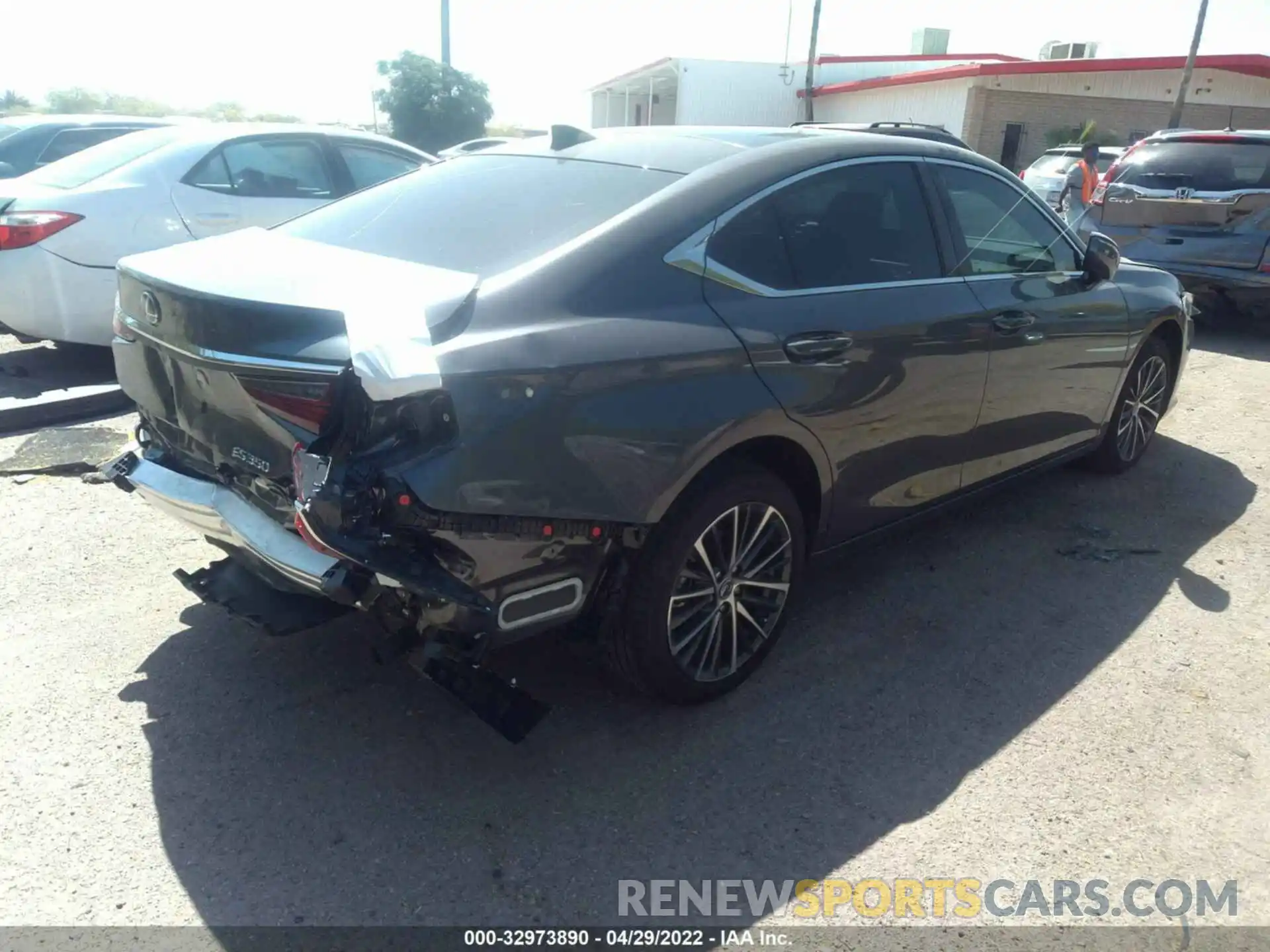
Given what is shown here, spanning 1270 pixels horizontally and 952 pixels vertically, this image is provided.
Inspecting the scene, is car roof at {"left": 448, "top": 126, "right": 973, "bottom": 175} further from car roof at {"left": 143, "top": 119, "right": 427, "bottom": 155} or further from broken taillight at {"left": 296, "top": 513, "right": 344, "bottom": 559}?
car roof at {"left": 143, "top": 119, "right": 427, "bottom": 155}

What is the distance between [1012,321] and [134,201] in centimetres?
554

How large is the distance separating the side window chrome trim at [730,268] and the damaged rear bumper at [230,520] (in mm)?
1314

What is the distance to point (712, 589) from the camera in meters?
3.14

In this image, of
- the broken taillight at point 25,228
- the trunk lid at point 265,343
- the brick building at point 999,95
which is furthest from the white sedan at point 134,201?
the brick building at point 999,95

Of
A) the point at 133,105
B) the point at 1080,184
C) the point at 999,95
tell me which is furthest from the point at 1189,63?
the point at 133,105

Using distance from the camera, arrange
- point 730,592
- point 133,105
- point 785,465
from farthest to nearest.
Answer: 1. point 133,105
2. point 785,465
3. point 730,592

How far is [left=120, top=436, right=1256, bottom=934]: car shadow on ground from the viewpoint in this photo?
257cm

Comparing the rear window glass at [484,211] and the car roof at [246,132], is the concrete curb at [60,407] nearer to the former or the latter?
the car roof at [246,132]

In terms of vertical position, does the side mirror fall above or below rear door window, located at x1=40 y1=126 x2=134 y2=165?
above

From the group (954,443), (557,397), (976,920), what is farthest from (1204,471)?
(557,397)

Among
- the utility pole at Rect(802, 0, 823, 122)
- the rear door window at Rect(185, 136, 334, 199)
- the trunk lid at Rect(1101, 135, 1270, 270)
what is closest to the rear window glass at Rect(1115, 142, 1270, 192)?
the trunk lid at Rect(1101, 135, 1270, 270)

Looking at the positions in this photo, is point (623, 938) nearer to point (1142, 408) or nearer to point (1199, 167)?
point (1142, 408)

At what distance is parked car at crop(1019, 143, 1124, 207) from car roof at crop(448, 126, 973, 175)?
1321 cm

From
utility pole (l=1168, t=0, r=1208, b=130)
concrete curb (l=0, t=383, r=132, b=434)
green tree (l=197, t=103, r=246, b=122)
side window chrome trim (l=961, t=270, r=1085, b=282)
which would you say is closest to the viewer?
side window chrome trim (l=961, t=270, r=1085, b=282)
